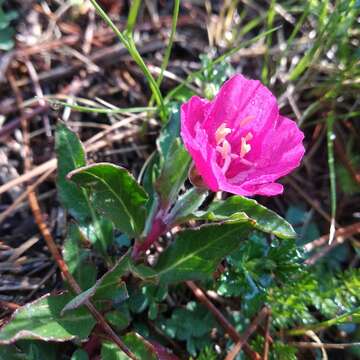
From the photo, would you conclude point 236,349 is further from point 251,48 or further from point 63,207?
point 251,48

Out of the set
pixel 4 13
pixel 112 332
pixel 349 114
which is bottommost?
pixel 112 332

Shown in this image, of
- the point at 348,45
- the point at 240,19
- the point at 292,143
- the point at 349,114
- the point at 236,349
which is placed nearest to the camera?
the point at 292,143

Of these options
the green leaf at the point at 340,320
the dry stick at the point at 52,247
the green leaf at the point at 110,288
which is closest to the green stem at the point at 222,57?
the dry stick at the point at 52,247

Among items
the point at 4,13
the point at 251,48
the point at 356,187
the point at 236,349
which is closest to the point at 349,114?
the point at 356,187

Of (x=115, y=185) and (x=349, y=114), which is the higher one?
(x=115, y=185)

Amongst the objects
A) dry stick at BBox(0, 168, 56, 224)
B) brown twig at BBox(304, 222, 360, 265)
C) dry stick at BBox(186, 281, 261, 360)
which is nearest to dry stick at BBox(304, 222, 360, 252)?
brown twig at BBox(304, 222, 360, 265)

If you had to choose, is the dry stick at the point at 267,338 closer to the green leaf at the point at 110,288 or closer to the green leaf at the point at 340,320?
the green leaf at the point at 340,320
